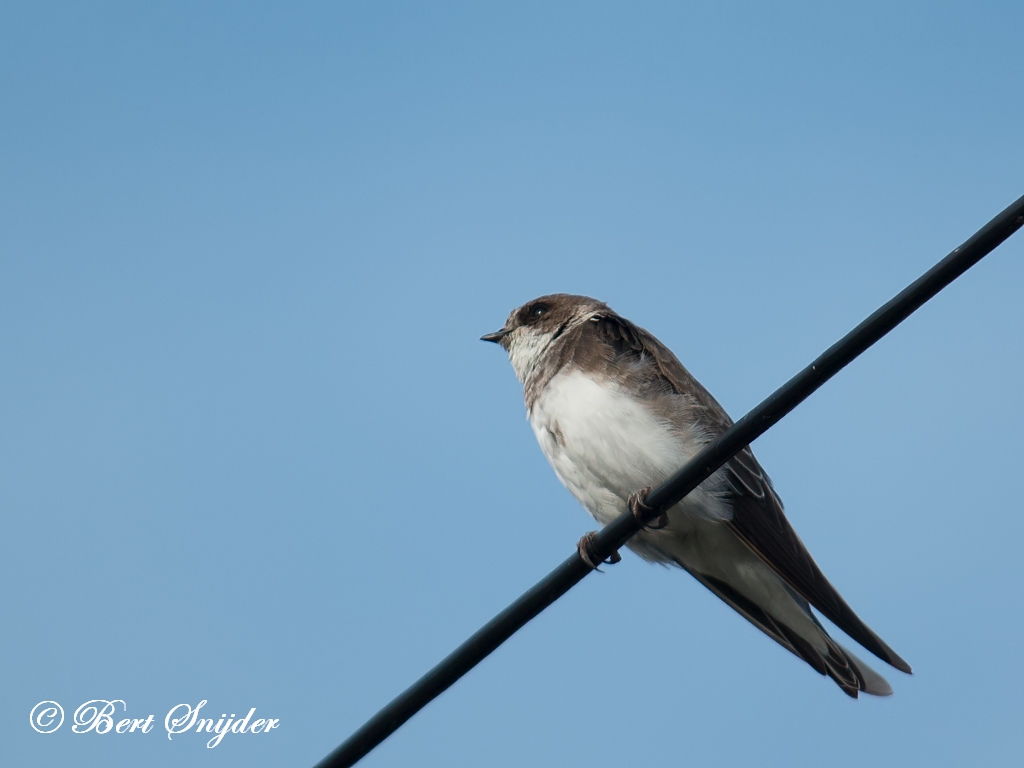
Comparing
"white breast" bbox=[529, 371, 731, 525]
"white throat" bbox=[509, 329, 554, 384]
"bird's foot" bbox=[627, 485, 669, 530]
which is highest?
"white throat" bbox=[509, 329, 554, 384]

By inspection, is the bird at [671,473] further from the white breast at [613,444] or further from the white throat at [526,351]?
the white throat at [526,351]

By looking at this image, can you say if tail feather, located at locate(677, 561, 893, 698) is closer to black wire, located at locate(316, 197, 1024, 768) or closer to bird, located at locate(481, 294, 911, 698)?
bird, located at locate(481, 294, 911, 698)

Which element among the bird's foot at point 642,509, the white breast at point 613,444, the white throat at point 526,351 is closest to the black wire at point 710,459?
the bird's foot at point 642,509

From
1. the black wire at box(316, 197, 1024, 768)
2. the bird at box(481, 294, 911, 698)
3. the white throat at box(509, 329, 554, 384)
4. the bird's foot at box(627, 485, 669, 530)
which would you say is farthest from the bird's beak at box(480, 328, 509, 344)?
the black wire at box(316, 197, 1024, 768)

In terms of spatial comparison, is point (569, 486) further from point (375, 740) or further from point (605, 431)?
point (375, 740)

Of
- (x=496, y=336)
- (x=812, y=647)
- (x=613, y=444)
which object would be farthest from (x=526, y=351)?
(x=812, y=647)

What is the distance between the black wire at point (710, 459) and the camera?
135 inches

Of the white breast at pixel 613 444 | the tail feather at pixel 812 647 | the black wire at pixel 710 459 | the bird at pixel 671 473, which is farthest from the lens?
the tail feather at pixel 812 647

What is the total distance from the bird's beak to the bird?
131 centimetres

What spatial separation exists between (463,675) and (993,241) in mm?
2314

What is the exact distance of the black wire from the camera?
3428mm

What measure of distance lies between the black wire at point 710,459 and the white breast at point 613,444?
1522 mm

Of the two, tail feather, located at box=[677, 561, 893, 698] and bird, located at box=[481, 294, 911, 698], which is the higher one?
bird, located at box=[481, 294, 911, 698]

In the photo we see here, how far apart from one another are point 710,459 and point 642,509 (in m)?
0.63
